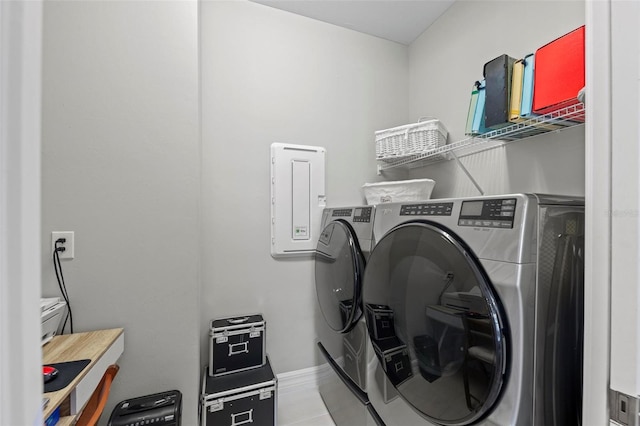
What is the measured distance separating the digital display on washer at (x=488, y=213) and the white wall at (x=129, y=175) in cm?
130

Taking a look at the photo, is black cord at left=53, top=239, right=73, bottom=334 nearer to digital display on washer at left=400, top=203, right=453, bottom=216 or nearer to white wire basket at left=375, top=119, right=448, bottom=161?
digital display on washer at left=400, top=203, right=453, bottom=216

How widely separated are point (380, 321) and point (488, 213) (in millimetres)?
640

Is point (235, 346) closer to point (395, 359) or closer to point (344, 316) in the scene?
point (344, 316)

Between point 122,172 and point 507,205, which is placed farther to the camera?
point 122,172

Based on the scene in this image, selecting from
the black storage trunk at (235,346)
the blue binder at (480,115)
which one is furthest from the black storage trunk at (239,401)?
the blue binder at (480,115)

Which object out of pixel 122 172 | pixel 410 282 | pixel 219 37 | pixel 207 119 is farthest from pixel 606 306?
pixel 219 37

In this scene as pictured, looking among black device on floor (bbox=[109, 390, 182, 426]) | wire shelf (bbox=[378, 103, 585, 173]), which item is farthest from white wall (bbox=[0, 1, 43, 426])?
wire shelf (bbox=[378, 103, 585, 173])

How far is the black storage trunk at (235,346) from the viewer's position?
1.67m

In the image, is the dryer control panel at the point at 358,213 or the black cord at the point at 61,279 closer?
the black cord at the point at 61,279

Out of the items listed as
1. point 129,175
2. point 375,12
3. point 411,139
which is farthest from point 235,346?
point 375,12

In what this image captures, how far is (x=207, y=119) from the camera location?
186cm

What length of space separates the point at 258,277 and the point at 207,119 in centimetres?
116

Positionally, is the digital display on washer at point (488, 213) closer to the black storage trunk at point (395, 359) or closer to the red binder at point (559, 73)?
the black storage trunk at point (395, 359)

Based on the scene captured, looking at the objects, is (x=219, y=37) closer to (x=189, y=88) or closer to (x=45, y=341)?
(x=189, y=88)
